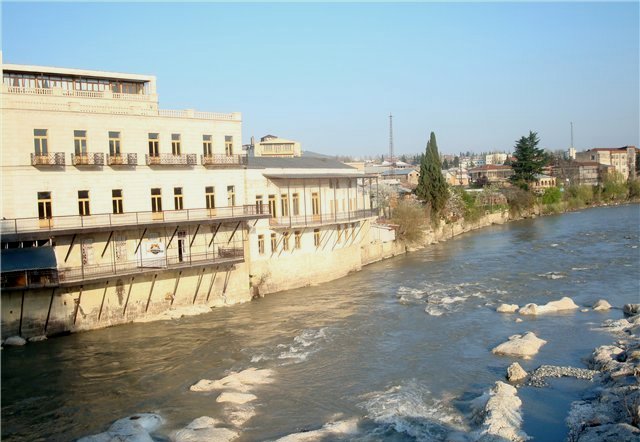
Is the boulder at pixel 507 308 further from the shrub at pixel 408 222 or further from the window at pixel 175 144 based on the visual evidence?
the shrub at pixel 408 222

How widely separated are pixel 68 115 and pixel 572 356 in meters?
23.3

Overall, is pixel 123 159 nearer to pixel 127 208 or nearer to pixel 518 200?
pixel 127 208

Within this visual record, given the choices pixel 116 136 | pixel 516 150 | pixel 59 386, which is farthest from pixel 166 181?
pixel 516 150

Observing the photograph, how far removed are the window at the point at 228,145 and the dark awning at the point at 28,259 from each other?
1118 centimetres

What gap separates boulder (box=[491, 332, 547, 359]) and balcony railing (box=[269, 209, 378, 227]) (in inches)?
618

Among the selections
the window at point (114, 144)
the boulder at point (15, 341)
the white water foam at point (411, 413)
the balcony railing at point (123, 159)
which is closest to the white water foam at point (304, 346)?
the white water foam at point (411, 413)

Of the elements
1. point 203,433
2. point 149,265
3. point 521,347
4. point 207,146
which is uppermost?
point 207,146

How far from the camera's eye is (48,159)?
27.5 meters

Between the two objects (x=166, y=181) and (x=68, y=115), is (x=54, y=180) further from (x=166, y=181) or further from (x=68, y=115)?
(x=166, y=181)

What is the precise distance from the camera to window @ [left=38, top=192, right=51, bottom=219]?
2764cm

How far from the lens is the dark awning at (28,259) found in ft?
82.5

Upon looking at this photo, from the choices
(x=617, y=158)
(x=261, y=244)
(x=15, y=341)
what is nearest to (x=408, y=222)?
(x=261, y=244)

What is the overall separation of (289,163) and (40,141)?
50.8ft

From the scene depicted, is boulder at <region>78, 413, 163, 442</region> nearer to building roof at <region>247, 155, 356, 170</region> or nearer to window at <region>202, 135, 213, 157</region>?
window at <region>202, 135, 213, 157</region>
